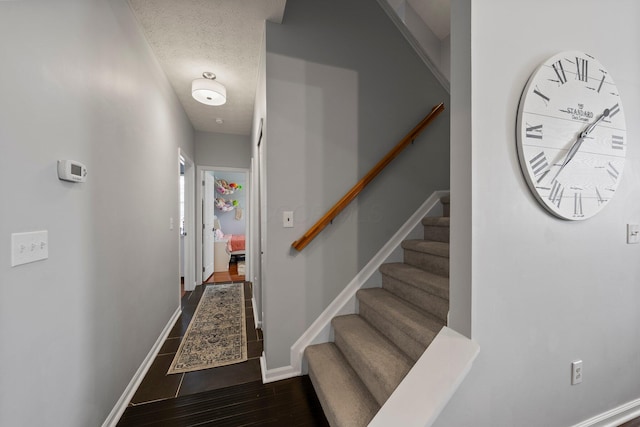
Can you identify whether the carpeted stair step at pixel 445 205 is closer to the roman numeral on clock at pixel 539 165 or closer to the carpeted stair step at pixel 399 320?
the carpeted stair step at pixel 399 320

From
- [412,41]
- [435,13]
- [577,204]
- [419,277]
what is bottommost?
[419,277]

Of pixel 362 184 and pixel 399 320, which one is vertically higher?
pixel 362 184

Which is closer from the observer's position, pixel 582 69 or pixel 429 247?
pixel 582 69

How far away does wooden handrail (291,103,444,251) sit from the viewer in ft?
5.98

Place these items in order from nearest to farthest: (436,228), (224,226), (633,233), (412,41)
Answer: (633,233) → (436,228) → (412,41) → (224,226)

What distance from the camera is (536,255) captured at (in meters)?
1.14

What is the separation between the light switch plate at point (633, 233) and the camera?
1386mm

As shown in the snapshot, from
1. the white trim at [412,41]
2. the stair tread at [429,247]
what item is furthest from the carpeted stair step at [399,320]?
the white trim at [412,41]

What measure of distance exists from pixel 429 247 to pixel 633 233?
107 cm

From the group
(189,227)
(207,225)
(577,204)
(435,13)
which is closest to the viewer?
(577,204)

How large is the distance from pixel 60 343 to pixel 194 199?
3.22m

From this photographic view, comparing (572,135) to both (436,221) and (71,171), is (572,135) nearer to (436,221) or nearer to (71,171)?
(436,221)

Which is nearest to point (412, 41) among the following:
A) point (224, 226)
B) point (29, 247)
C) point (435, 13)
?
point (435, 13)

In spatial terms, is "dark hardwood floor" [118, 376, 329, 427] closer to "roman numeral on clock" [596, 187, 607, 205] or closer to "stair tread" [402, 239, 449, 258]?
"stair tread" [402, 239, 449, 258]
